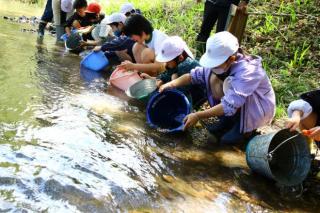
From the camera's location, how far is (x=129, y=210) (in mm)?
2287

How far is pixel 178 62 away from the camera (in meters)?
4.20

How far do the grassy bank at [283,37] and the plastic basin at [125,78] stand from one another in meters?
1.63

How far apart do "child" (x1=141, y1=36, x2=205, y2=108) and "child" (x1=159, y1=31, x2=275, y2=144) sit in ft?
0.91

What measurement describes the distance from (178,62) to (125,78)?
3.18 feet

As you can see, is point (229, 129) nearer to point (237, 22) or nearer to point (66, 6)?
point (237, 22)

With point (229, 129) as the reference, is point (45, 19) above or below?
below

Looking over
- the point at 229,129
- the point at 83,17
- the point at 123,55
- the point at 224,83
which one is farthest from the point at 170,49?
the point at 83,17

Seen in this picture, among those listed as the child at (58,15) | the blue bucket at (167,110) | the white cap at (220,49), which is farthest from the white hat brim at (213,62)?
the child at (58,15)

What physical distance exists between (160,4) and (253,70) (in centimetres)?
684

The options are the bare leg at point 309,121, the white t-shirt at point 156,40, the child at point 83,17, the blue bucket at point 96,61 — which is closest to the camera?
the bare leg at point 309,121

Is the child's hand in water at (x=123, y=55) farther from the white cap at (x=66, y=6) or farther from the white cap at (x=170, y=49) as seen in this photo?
the white cap at (x=66, y=6)

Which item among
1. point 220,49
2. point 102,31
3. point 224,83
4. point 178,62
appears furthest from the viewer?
point 102,31

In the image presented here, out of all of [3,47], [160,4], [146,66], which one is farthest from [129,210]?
[160,4]

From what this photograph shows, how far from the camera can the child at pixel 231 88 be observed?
3264mm
